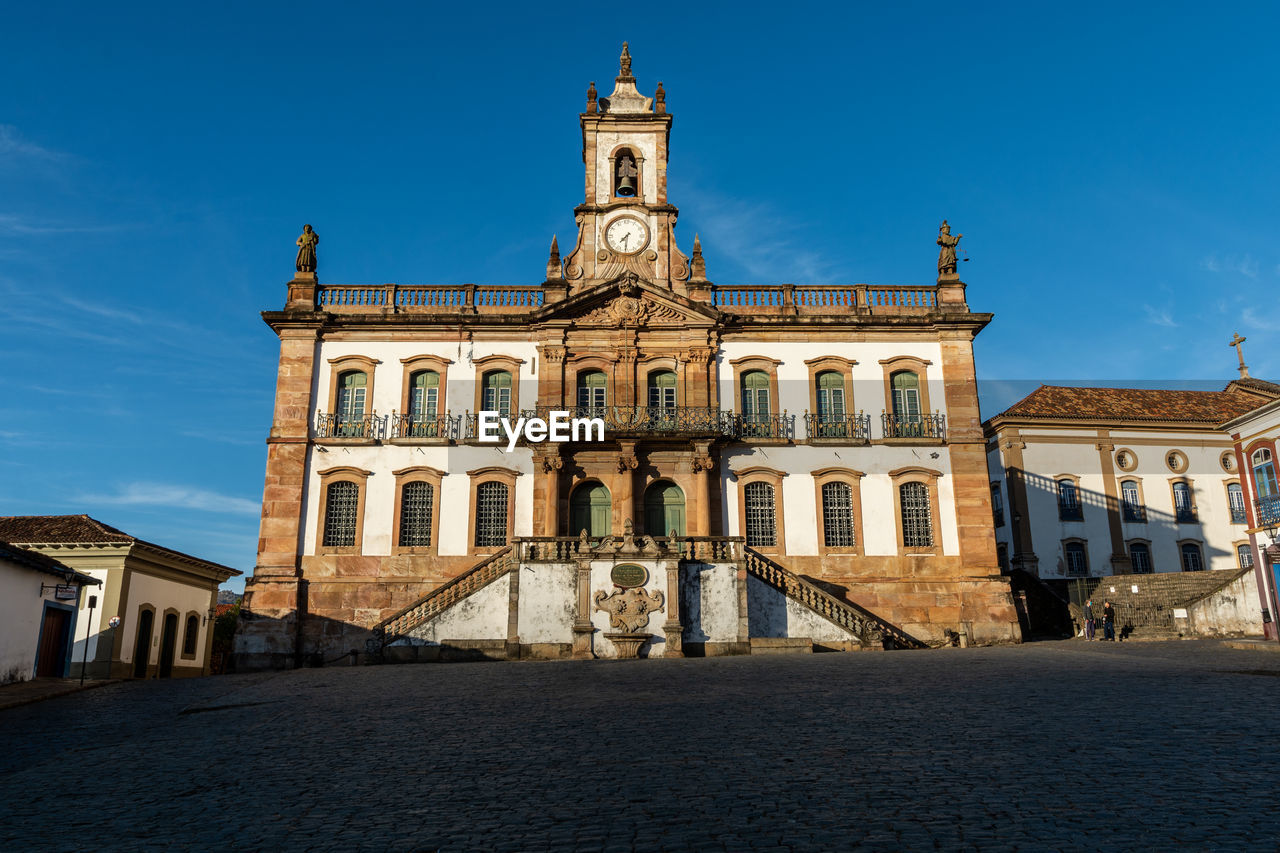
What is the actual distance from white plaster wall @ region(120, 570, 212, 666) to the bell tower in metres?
16.3

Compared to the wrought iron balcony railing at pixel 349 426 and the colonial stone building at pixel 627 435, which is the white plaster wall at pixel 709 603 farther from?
the wrought iron balcony railing at pixel 349 426

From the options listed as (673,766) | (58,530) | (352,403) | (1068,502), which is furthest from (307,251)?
(1068,502)

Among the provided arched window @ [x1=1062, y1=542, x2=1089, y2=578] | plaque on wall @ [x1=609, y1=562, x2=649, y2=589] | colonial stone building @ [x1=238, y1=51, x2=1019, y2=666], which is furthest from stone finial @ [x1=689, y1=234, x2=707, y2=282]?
arched window @ [x1=1062, y1=542, x2=1089, y2=578]

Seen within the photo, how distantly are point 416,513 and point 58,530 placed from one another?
11.3 metres

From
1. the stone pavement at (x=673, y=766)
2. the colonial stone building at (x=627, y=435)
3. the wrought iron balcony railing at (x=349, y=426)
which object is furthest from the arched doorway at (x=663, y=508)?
the stone pavement at (x=673, y=766)

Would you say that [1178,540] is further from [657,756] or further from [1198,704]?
[657,756]

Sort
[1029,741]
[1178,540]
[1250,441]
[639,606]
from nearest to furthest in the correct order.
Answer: [1029,741] → [639,606] → [1250,441] → [1178,540]

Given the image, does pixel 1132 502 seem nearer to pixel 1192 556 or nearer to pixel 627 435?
pixel 1192 556

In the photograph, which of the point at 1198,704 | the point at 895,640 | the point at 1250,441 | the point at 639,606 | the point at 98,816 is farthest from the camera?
the point at 1250,441

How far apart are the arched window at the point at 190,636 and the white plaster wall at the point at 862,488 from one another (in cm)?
2027

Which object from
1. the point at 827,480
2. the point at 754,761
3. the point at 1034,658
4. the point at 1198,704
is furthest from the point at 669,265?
the point at 754,761

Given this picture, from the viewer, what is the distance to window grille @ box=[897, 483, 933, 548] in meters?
28.7

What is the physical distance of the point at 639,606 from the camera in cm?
2369

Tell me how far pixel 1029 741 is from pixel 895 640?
15941 millimetres
